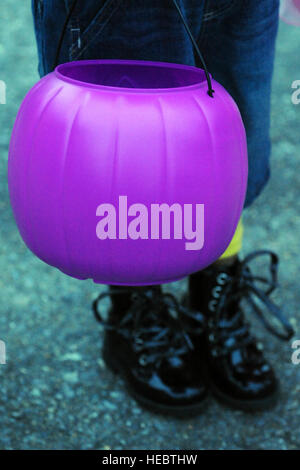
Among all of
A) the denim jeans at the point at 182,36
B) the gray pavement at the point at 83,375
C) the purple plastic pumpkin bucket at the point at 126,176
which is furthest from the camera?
the gray pavement at the point at 83,375

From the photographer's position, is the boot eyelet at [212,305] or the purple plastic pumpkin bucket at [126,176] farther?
the boot eyelet at [212,305]

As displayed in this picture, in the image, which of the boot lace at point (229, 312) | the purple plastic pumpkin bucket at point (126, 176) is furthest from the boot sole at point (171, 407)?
the purple plastic pumpkin bucket at point (126, 176)

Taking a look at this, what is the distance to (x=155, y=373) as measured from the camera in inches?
47.9

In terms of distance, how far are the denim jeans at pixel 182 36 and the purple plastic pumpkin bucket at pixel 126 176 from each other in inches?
4.3

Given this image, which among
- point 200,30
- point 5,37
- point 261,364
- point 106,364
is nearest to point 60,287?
point 106,364

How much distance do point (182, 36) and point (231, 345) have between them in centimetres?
63

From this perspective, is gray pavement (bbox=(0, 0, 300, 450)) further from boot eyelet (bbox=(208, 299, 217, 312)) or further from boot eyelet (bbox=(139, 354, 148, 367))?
boot eyelet (bbox=(208, 299, 217, 312))

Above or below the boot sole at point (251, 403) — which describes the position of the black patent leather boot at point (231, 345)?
above

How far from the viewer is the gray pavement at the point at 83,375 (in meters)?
1.16

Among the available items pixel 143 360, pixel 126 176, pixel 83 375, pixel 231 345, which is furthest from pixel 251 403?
pixel 126 176

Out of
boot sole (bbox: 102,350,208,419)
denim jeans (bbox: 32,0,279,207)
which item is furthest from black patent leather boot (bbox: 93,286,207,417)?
denim jeans (bbox: 32,0,279,207)

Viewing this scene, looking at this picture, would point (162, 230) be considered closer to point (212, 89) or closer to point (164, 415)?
point (212, 89)

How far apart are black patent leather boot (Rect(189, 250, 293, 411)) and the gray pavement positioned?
37 mm

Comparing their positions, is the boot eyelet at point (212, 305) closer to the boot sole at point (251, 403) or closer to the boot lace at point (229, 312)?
the boot lace at point (229, 312)
